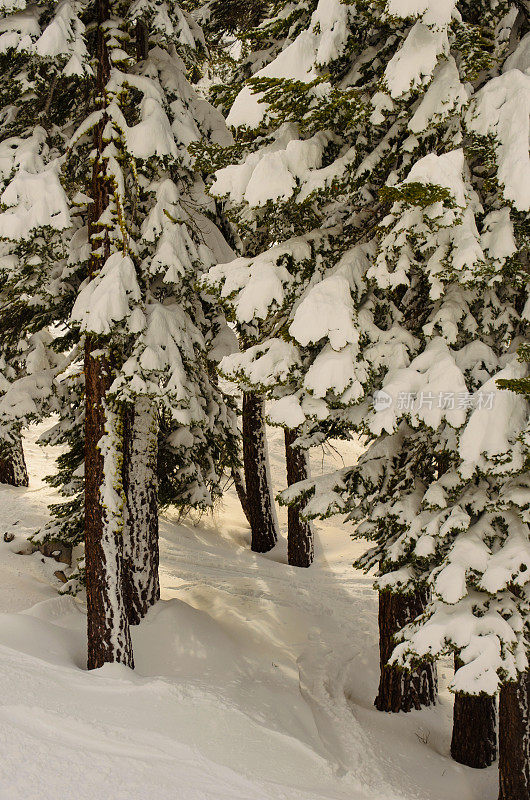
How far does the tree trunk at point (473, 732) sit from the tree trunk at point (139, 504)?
3961mm

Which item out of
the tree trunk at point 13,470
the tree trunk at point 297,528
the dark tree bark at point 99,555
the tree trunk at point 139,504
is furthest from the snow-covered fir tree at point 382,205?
the tree trunk at point 13,470

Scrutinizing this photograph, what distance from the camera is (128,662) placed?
675 cm

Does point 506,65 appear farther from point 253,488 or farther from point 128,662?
point 253,488

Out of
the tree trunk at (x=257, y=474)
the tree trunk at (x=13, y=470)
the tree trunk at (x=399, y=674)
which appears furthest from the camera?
the tree trunk at (x=13, y=470)

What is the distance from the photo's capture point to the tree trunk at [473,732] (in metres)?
6.75

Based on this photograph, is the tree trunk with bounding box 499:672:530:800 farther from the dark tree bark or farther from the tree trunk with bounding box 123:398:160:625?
the tree trunk with bounding box 123:398:160:625

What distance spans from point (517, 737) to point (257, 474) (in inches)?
337

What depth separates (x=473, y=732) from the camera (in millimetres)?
6758

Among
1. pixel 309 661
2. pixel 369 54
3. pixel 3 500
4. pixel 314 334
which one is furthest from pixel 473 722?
pixel 3 500

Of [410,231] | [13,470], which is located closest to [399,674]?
[410,231]

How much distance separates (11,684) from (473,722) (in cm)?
477

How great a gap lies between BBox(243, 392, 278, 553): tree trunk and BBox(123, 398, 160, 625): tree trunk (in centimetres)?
512

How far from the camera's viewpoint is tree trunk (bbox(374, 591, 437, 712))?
23.7ft

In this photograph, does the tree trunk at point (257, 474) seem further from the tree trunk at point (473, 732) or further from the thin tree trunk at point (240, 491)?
the tree trunk at point (473, 732)
